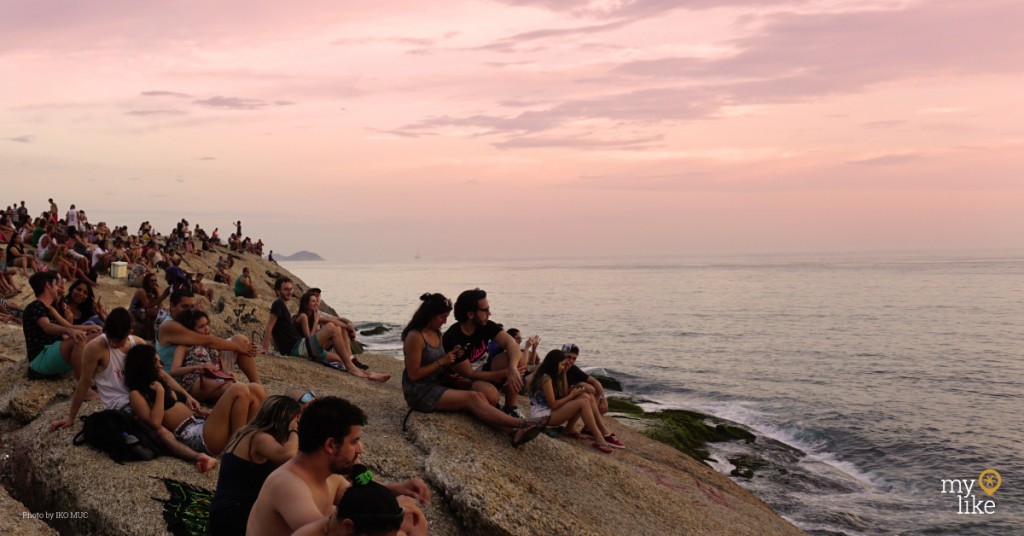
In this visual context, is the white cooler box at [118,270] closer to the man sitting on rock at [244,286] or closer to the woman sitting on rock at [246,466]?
the man sitting on rock at [244,286]

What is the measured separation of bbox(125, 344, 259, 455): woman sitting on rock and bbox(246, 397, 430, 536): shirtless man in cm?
309

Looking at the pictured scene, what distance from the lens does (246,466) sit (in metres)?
6.08

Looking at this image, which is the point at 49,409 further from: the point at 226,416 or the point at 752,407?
the point at 752,407

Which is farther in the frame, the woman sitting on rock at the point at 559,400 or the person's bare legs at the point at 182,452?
the woman sitting on rock at the point at 559,400

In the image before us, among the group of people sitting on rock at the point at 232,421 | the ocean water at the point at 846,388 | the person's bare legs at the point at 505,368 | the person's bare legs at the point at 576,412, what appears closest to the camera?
the group of people sitting on rock at the point at 232,421

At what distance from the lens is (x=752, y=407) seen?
90.1 feet

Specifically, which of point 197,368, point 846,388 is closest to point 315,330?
point 197,368

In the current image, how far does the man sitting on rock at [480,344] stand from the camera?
31.6 feet

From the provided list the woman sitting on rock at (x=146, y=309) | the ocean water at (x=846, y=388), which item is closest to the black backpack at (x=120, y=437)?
the woman sitting on rock at (x=146, y=309)

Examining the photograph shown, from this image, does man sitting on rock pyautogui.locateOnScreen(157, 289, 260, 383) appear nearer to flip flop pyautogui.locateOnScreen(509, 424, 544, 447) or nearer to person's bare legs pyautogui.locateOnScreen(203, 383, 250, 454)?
person's bare legs pyautogui.locateOnScreen(203, 383, 250, 454)

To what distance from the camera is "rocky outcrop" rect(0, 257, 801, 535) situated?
757 centimetres

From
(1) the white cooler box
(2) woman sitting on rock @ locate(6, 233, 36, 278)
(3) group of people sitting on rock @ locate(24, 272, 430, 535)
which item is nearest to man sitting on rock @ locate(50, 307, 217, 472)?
(3) group of people sitting on rock @ locate(24, 272, 430, 535)

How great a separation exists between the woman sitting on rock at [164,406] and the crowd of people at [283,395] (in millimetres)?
12

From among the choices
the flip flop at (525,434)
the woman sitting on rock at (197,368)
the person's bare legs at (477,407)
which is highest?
the woman sitting on rock at (197,368)
